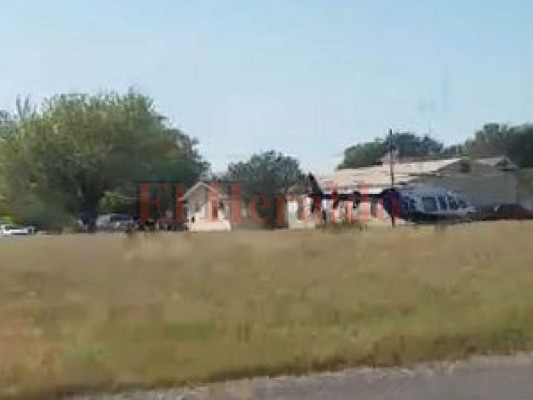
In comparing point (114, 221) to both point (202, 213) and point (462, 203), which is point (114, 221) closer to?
point (202, 213)

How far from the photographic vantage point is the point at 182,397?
8.70m

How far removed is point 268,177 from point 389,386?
62.9 metres

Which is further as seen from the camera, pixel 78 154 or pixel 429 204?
pixel 78 154

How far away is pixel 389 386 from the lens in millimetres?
8922

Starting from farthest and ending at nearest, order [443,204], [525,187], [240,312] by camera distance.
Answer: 1. [525,187]
2. [443,204]
3. [240,312]

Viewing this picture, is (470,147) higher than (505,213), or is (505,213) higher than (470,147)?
(470,147)

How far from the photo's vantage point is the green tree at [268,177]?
65250 mm

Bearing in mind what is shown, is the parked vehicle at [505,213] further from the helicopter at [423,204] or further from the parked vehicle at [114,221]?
the parked vehicle at [114,221]

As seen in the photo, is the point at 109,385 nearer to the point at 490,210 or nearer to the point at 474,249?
the point at 474,249

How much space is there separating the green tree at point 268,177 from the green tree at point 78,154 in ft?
27.1

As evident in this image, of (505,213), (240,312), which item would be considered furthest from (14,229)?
(240,312)

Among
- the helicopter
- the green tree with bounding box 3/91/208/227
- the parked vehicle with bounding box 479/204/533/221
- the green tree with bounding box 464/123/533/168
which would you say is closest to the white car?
the green tree with bounding box 3/91/208/227

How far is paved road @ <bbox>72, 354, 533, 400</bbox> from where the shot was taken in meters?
8.43

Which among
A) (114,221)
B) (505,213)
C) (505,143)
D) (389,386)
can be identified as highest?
(505,143)
